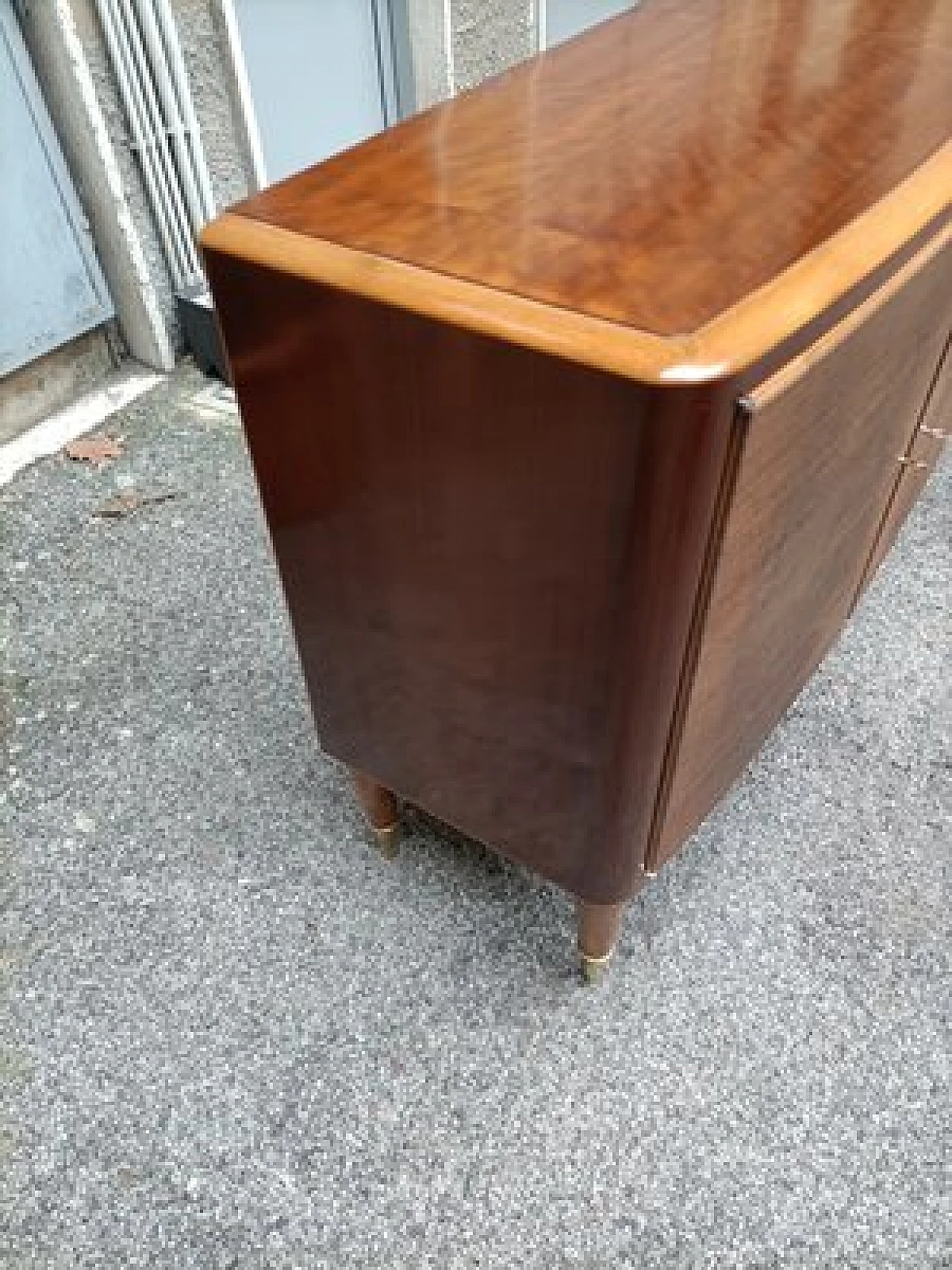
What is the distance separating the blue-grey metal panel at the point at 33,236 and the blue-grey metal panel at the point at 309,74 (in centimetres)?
44

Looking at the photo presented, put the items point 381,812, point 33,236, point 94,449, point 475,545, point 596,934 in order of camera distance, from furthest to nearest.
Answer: point 94,449 → point 33,236 → point 381,812 → point 596,934 → point 475,545

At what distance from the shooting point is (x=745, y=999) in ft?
3.43

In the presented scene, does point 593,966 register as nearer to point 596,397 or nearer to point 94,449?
point 596,397

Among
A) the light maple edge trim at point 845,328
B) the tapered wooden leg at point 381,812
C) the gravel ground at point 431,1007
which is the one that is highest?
the light maple edge trim at point 845,328

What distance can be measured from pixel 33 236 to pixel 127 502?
0.48 metres

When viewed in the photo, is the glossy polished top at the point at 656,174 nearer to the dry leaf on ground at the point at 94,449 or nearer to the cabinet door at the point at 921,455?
the cabinet door at the point at 921,455

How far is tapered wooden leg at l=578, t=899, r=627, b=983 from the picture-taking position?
3.13 ft

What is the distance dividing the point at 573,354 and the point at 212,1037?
0.82 metres

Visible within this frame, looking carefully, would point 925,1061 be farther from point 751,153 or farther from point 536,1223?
point 751,153

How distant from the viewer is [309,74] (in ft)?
6.60

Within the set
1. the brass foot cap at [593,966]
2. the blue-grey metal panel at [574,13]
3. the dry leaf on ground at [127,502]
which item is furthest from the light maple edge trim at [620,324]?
the blue-grey metal panel at [574,13]

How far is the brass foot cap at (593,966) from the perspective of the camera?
1024 mm

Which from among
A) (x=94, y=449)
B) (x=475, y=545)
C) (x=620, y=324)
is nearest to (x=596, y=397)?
(x=620, y=324)

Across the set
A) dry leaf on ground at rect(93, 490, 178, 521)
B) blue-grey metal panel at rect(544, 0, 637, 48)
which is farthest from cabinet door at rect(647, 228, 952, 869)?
blue-grey metal panel at rect(544, 0, 637, 48)
